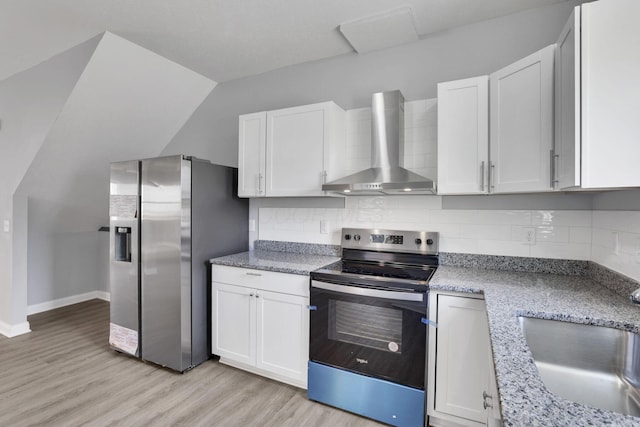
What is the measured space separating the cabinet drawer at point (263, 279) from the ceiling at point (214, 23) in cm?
187

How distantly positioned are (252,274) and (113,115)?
7.35 ft

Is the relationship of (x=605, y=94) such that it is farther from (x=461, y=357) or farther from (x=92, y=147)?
(x=92, y=147)

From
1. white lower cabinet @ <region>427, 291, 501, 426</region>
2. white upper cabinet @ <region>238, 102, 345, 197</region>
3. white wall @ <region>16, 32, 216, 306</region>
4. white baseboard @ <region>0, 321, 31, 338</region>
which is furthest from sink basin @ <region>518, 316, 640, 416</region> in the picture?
white baseboard @ <region>0, 321, 31, 338</region>

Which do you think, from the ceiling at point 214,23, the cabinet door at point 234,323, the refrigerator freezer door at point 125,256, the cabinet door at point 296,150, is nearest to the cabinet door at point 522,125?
the ceiling at point 214,23

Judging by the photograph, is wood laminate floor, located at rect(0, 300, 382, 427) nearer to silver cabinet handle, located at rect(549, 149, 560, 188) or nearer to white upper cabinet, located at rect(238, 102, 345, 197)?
white upper cabinet, located at rect(238, 102, 345, 197)

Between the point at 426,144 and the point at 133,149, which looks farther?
the point at 133,149

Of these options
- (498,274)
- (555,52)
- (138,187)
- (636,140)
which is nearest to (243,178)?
(138,187)

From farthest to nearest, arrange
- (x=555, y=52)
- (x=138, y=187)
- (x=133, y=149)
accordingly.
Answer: (x=133, y=149) → (x=138, y=187) → (x=555, y=52)

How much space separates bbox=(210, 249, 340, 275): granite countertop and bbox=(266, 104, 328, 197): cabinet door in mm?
541

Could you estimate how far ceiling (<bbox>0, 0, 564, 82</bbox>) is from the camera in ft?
7.29

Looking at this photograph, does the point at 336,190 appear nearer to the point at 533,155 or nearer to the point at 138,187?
the point at 533,155

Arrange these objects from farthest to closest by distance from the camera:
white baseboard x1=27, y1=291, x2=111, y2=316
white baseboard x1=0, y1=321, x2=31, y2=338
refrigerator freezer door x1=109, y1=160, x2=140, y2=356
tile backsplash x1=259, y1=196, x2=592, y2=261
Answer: white baseboard x1=27, y1=291, x2=111, y2=316 < white baseboard x1=0, y1=321, x2=31, y2=338 < refrigerator freezer door x1=109, y1=160, x2=140, y2=356 < tile backsplash x1=259, y1=196, x2=592, y2=261

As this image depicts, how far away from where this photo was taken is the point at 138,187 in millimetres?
2781

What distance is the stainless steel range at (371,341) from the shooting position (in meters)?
1.93
